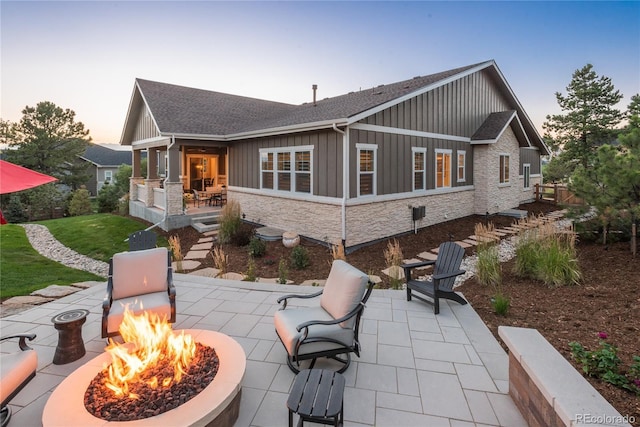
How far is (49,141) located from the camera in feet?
82.2

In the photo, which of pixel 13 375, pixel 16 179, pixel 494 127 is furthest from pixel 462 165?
pixel 13 375

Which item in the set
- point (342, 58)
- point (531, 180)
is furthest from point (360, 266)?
point (531, 180)

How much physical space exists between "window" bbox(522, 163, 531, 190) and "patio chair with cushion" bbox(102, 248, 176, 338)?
20015mm

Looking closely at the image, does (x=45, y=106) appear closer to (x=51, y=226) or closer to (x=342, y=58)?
(x=51, y=226)

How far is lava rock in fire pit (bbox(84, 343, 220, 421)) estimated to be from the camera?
7.55 ft

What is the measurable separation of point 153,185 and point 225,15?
25.7 feet

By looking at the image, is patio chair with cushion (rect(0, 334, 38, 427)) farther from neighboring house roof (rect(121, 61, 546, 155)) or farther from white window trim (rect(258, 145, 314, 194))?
white window trim (rect(258, 145, 314, 194))

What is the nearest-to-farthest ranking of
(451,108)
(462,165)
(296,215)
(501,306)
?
(501,306) < (296,215) < (451,108) < (462,165)

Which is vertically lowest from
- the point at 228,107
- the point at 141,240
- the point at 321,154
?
the point at 141,240

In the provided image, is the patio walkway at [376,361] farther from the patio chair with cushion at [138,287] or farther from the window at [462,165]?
the window at [462,165]

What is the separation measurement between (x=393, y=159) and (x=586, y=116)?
17.5 metres

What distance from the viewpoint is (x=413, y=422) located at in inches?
106

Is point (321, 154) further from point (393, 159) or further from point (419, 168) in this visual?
point (419, 168)

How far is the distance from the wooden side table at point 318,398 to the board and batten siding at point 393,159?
6.97 m
